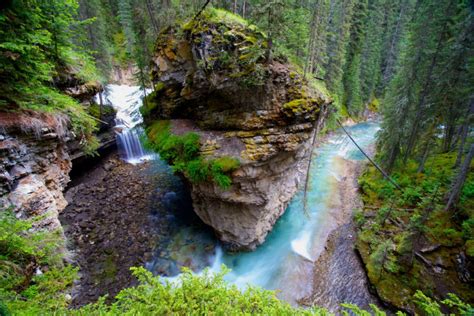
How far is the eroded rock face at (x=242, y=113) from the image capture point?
893cm

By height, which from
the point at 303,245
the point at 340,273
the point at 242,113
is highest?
the point at 242,113

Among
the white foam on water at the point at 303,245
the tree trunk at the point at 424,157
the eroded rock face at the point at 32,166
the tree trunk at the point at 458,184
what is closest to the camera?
the eroded rock face at the point at 32,166

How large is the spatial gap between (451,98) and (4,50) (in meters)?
20.7

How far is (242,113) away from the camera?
9648mm

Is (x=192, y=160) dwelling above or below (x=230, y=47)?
below

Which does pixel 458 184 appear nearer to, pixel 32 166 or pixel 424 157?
pixel 424 157

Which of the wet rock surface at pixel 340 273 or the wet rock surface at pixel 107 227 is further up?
the wet rock surface at pixel 107 227

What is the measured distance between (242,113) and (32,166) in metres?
7.49

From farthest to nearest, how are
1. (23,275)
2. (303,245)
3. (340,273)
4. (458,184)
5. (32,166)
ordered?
1. (303,245)
2. (458,184)
3. (340,273)
4. (32,166)
5. (23,275)

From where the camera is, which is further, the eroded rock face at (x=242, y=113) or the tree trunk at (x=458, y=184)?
the tree trunk at (x=458, y=184)

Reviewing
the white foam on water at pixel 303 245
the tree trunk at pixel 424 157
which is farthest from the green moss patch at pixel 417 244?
the white foam on water at pixel 303 245

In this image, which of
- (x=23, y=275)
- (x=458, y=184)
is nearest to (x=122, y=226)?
(x=23, y=275)

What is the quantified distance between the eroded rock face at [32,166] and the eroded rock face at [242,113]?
5270mm

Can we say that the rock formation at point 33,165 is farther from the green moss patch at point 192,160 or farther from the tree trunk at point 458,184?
the tree trunk at point 458,184
